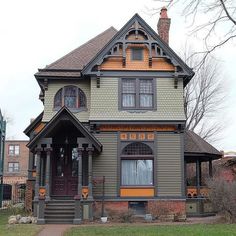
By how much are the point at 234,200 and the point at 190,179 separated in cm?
1084

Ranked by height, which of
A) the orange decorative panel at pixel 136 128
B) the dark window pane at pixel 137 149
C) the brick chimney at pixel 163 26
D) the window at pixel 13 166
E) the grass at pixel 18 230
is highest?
the brick chimney at pixel 163 26

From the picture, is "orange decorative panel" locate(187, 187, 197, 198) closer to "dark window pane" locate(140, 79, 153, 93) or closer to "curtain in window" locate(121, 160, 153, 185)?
"curtain in window" locate(121, 160, 153, 185)

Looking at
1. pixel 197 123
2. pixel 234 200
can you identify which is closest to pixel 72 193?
pixel 234 200

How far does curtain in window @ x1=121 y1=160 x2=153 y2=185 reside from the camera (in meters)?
21.6

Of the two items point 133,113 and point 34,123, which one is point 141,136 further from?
point 34,123

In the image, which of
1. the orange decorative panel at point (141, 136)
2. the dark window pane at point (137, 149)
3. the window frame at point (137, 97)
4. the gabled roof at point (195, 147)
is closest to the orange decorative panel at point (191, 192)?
the gabled roof at point (195, 147)

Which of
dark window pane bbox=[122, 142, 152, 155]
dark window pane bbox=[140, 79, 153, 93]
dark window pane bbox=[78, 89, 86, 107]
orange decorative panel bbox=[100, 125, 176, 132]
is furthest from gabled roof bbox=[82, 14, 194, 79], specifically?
dark window pane bbox=[122, 142, 152, 155]

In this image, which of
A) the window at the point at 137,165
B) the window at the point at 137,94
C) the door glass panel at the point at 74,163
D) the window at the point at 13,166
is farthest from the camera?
the window at the point at 13,166

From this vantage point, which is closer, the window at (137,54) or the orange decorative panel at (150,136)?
the orange decorative panel at (150,136)

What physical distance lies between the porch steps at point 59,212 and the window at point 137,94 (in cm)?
587

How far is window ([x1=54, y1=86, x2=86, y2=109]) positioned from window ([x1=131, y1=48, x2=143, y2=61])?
11.1 ft

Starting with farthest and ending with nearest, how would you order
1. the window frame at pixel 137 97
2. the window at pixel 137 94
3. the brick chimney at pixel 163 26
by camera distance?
the brick chimney at pixel 163 26, the window at pixel 137 94, the window frame at pixel 137 97

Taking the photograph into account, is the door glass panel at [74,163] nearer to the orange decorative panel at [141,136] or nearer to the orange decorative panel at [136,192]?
the orange decorative panel at [136,192]

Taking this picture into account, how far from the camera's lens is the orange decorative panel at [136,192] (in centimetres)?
2122
